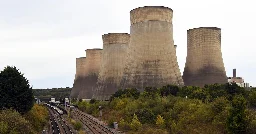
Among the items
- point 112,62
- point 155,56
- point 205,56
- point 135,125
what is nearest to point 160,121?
point 135,125

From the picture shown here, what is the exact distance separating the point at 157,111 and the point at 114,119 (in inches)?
125

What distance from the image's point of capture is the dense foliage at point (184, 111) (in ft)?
53.9

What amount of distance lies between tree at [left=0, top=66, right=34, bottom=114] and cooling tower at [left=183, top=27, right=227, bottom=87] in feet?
63.5

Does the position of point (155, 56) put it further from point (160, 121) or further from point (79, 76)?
point (79, 76)

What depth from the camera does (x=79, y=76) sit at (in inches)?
2266

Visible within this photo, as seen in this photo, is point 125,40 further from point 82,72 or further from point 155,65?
point 82,72

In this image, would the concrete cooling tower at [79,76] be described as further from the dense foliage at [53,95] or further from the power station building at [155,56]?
the power station building at [155,56]

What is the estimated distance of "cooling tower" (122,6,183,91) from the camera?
31000 mm

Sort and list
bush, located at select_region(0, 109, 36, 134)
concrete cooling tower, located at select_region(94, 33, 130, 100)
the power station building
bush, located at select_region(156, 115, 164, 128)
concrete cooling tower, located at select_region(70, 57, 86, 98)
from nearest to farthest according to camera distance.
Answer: bush, located at select_region(0, 109, 36, 134), bush, located at select_region(156, 115, 164, 128), the power station building, concrete cooling tower, located at select_region(94, 33, 130, 100), concrete cooling tower, located at select_region(70, 57, 86, 98)

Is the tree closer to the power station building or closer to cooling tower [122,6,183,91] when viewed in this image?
cooling tower [122,6,183,91]

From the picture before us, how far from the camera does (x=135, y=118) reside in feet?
74.1

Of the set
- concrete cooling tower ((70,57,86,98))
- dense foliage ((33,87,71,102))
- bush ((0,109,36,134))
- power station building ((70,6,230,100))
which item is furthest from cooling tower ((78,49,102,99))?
bush ((0,109,36,134))

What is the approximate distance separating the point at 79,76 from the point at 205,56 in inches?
1086

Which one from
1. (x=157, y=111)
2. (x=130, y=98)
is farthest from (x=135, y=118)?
(x=130, y=98)
